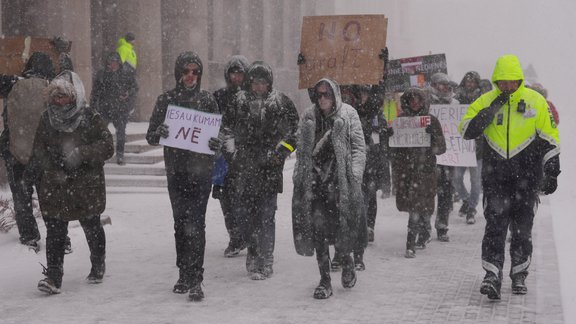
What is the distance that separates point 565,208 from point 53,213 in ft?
27.6

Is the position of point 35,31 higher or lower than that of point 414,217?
higher

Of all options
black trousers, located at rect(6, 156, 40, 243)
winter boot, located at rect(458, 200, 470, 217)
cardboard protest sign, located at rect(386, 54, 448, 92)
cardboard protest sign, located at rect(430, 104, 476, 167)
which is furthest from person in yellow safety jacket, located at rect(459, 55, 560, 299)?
cardboard protest sign, located at rect(386, 54, 448, 92)

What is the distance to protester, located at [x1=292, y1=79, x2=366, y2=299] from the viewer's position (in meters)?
7.77

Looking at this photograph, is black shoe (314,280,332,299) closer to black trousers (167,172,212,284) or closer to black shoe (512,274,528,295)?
black trousers (167,172,212,284)

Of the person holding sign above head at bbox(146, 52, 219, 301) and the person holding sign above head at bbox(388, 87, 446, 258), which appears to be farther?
the person holding sign above head at bbox(388, 87, 446, 258)

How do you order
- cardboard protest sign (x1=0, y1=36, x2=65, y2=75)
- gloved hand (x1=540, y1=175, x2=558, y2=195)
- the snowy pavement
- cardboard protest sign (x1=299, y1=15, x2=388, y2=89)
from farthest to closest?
1. cardboard protest sign (x1=299, y1=15, x2=388, y2=89)
2. cardboard protest sign (x1=0, y1=36, x2=65, y2=75)
3. gloved hand (x1=540, y1=175, x2=558, y2=195)
4. the snowy pavement

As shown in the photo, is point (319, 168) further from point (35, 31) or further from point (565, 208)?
point (35, 31)

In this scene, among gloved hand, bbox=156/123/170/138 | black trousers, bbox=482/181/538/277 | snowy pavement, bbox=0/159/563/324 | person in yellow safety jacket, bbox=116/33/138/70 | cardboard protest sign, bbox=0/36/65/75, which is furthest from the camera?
person in yellow safety jacket, bbox=116/33/138/70

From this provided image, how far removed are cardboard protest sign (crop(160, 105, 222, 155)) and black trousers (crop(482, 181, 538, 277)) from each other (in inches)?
92.0

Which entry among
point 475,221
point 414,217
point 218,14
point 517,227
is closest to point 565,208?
point 475,221

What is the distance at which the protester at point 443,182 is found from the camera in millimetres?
10781

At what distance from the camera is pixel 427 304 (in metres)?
7.46

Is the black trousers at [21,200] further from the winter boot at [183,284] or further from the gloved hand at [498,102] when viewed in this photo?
the gloved hand at [498,102]

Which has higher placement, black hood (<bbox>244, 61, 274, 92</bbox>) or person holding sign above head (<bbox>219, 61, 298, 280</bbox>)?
black hood (<bbox>244, 61, 274, 92</bbox>)
